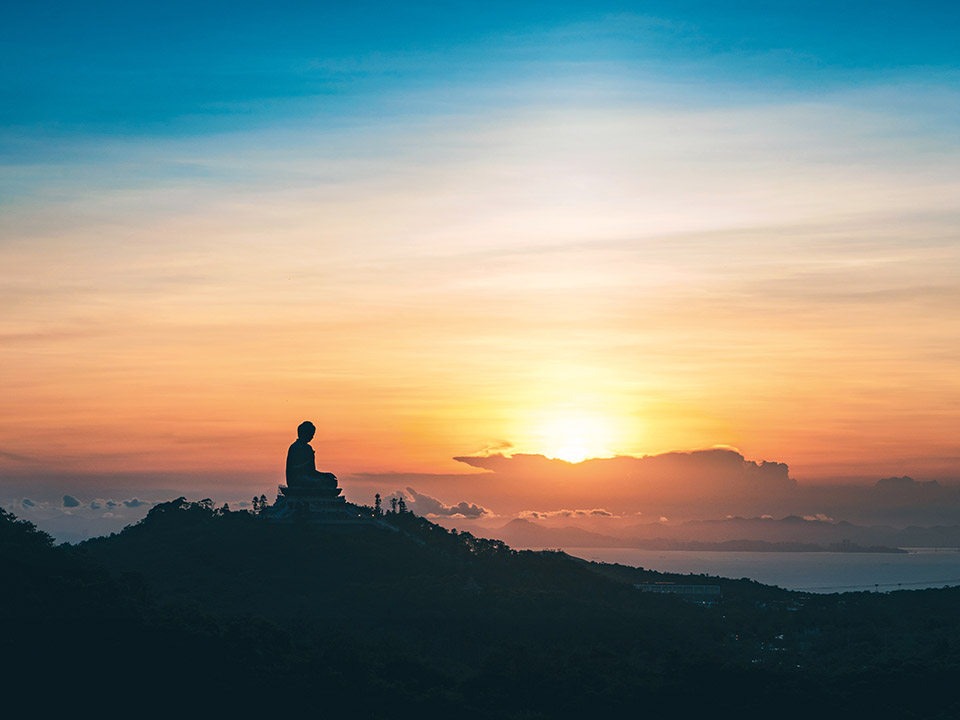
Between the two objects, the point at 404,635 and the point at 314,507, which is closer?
the point at 404,635

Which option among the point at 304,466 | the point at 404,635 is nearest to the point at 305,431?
the point at 304,466

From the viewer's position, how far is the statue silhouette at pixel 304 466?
421ft

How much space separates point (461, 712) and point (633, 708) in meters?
10.5

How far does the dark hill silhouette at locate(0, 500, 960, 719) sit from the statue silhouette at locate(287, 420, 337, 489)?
6918 mm

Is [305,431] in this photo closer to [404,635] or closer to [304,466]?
[304,466]

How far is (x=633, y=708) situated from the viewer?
231 feet

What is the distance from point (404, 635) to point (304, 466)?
1652 inches

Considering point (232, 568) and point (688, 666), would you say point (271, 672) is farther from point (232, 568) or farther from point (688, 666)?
point (232, 568)

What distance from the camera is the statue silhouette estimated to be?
5049 inches

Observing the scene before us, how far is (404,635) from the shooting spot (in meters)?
91.3

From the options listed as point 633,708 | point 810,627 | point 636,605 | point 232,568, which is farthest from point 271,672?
point 810,627

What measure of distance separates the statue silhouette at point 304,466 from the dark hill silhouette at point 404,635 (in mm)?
6918

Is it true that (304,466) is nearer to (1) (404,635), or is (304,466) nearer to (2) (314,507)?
(2) (314,507)

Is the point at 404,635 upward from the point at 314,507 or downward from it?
downward
